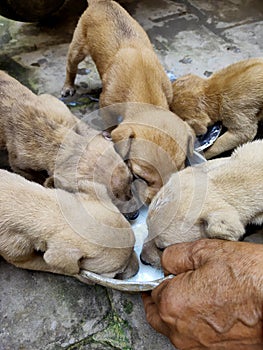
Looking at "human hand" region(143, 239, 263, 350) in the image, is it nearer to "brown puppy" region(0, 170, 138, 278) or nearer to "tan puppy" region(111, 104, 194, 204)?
"brown puppy" region(0, 170, 138, 278)

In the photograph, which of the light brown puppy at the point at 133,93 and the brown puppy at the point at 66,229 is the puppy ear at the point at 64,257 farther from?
the light brown puppy at the point at 133,93

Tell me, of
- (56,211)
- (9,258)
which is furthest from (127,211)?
(9,258)

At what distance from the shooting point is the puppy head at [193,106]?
4766 millimetres

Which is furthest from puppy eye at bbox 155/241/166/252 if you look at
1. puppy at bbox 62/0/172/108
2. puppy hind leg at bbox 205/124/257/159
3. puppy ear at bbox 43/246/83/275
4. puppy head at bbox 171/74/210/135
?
puppy head at bbox 171/74/210/135

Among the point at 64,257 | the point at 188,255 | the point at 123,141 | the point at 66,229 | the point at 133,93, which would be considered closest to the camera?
the point at 188,255

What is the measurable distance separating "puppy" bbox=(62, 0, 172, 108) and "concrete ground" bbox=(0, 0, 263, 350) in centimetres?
70

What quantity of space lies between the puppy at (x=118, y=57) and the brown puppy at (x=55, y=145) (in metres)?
0.67

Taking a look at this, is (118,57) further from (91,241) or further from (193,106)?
(91,241)

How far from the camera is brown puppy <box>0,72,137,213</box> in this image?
3670 mm

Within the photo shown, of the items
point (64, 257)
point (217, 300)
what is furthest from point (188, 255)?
point (64, 257)

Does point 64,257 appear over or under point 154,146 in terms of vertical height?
under

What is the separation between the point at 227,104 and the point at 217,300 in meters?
2.77

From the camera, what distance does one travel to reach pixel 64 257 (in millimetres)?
3100

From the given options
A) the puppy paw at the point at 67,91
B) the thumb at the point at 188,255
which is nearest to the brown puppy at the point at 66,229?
the thumb at the point at 188,255
